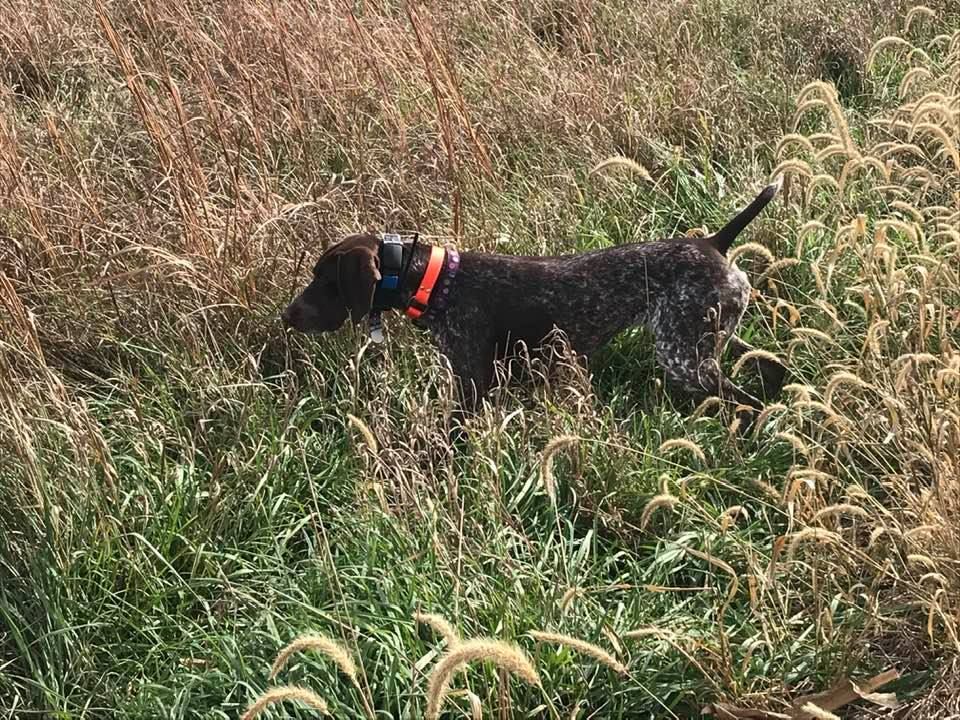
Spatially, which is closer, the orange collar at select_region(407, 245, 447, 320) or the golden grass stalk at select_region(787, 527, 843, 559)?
Answer: the golden grass stalk at select_region(787, 527, 843, 559)

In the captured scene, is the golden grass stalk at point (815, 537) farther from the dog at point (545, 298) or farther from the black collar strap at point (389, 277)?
the black collar strap at point (389, 277)

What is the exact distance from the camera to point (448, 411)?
353cm

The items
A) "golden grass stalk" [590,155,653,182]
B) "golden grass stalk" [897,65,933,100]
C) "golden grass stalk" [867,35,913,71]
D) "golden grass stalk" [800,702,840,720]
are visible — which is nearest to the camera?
"golden grass stalk" [800,702,840,720]

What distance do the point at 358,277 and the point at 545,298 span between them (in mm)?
836

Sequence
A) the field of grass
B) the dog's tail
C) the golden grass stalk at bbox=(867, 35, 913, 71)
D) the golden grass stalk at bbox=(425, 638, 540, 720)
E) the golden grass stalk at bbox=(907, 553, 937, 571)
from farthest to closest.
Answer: the golden grass stalk at bbox=(867, 35, 913, 71), the dog's tail, the field of grass, the golden grass stalk at bbox=(907, 553, 937, 571), the golden grass stalk at bbox=(425, 638, 540, 720)

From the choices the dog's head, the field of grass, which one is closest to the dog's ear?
the dog's head

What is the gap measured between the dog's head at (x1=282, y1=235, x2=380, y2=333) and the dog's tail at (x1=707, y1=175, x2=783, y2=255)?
1.46m

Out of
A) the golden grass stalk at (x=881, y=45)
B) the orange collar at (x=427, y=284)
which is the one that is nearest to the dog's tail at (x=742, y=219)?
the golden grass stalk at (x=881, y=45)

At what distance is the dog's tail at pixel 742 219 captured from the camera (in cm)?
400

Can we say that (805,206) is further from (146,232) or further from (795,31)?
(146,232)

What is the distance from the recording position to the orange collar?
13.2ft

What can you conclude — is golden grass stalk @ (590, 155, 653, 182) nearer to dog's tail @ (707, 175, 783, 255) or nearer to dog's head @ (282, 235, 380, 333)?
dog's tail @ (707, 175, 783, 255)

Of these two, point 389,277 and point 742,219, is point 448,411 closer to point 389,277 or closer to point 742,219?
point 389,277

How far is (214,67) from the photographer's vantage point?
17.8ft
